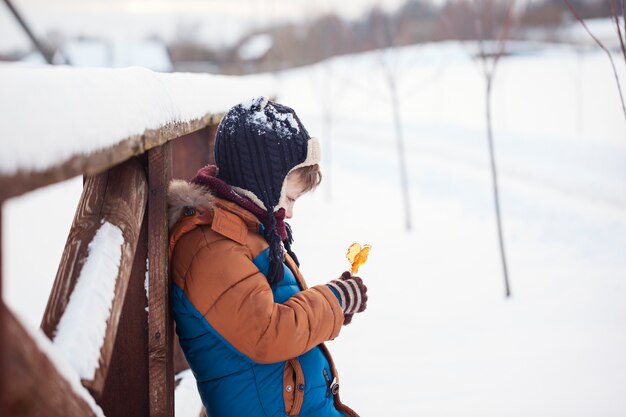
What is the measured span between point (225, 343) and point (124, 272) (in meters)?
0.39

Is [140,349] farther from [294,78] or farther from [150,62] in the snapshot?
[294,78]

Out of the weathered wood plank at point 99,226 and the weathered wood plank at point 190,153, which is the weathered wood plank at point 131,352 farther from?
the weathered wood plank at point 190,153

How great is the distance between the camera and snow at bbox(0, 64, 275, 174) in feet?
2.41

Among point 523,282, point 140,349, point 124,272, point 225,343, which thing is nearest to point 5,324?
point 124,272

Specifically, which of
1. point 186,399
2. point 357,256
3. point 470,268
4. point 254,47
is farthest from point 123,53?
point 357,256

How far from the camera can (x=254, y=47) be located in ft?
175

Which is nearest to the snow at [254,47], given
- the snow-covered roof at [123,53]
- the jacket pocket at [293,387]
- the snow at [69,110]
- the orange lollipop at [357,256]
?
the snow-covered roof at [123,53]

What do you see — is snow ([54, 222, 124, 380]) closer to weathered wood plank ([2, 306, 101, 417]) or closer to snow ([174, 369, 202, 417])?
weathered wood plank ([2, 306, 101, 417])

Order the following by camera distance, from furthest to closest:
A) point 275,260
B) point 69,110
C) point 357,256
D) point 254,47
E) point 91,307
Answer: point 254,47, point 357,256, point 275,260, point 91,307, point 69,110

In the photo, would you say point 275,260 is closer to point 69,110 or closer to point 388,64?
→ point 69,110

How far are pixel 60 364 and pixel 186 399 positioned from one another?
141cm

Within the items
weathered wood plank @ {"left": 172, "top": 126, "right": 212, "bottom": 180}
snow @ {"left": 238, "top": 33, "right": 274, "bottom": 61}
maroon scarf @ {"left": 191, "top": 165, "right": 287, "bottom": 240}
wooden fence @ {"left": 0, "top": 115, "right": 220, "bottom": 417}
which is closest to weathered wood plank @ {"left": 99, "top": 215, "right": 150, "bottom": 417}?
wooden fence @ {"left": 0, "top": 115, "right": 220, "bottom": 417}

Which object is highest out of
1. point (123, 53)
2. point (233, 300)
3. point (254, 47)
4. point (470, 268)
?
point (254, 47)

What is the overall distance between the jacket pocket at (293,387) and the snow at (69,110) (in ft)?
2.38
